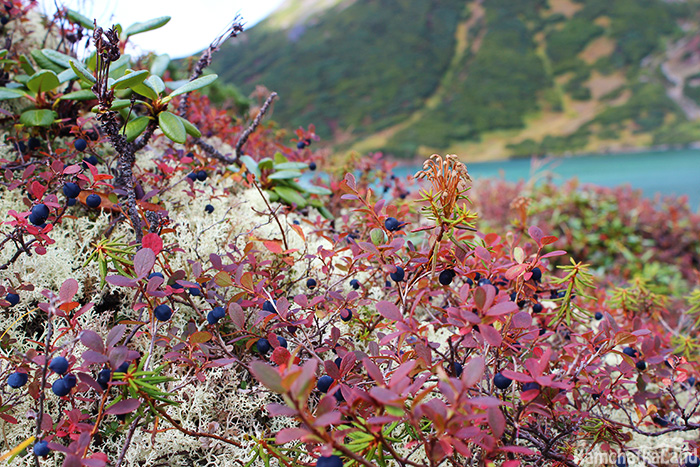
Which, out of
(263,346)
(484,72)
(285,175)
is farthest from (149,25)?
(484,72)

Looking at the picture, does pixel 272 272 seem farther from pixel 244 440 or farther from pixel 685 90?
pixel 685 90

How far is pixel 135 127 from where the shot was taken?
1120 mm

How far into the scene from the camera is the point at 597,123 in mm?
49469

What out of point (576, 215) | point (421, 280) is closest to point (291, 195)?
point (421, 280)

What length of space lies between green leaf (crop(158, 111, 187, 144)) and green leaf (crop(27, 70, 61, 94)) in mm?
531

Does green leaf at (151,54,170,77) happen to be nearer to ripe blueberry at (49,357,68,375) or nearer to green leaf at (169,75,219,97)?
green leaf at (169,75,219,97)

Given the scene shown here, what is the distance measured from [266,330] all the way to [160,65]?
1299 mm

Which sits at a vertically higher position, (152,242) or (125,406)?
(152,242)

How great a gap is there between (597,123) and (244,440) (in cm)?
6093

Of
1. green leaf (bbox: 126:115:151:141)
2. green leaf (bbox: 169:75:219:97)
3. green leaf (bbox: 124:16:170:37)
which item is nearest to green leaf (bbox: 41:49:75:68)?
green leaf (bbox: 124:16:170:37)

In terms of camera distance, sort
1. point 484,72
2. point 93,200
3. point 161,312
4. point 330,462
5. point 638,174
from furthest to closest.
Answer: point 484,72, point 638,174, point 93,200, point 161,312, point 330,462

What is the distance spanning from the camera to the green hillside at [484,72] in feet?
161

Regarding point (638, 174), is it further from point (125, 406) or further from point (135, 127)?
point (125, 406)

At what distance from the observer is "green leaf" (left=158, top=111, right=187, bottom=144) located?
3.50ft
